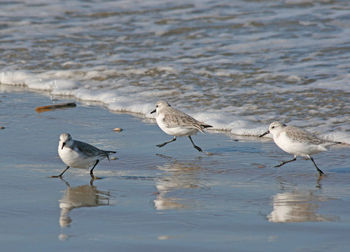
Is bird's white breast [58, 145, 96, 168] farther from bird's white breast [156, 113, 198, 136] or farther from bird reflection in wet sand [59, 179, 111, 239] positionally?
bird's white breast [156, 113, 198, 136]

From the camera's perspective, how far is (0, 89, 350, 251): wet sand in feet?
15.3

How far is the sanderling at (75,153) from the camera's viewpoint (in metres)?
6.26

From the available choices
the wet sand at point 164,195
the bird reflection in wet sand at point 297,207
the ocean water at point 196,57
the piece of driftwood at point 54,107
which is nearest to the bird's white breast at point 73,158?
the wet sand at point 164,195

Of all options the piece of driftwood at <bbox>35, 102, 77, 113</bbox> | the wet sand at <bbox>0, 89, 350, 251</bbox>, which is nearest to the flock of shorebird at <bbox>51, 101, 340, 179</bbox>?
the wet sand at <bbox>0, 89, 350, 251</bbox>

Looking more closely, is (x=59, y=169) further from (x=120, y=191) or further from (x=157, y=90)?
(x=157, y=90)

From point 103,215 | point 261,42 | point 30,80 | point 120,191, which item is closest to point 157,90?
point 30,80

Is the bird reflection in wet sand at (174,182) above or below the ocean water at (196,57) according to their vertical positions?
below

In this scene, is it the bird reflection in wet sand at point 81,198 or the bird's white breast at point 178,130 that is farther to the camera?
the bird's white breast at point 178,130

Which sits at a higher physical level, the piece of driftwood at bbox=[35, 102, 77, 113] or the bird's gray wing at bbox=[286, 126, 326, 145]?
the bird's gray wing at bbox=[286, 126, 326, 145]

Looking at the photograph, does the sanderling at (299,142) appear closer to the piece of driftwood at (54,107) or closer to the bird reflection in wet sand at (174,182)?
the bird reflection in wet sand at (174,182)

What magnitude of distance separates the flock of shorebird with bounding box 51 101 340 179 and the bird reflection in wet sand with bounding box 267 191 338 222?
0.82m

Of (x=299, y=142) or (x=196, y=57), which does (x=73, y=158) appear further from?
(x=196, y=57)

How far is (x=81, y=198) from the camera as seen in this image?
5750 millimetres

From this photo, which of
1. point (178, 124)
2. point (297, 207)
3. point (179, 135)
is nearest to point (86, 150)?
point (178, 124)
